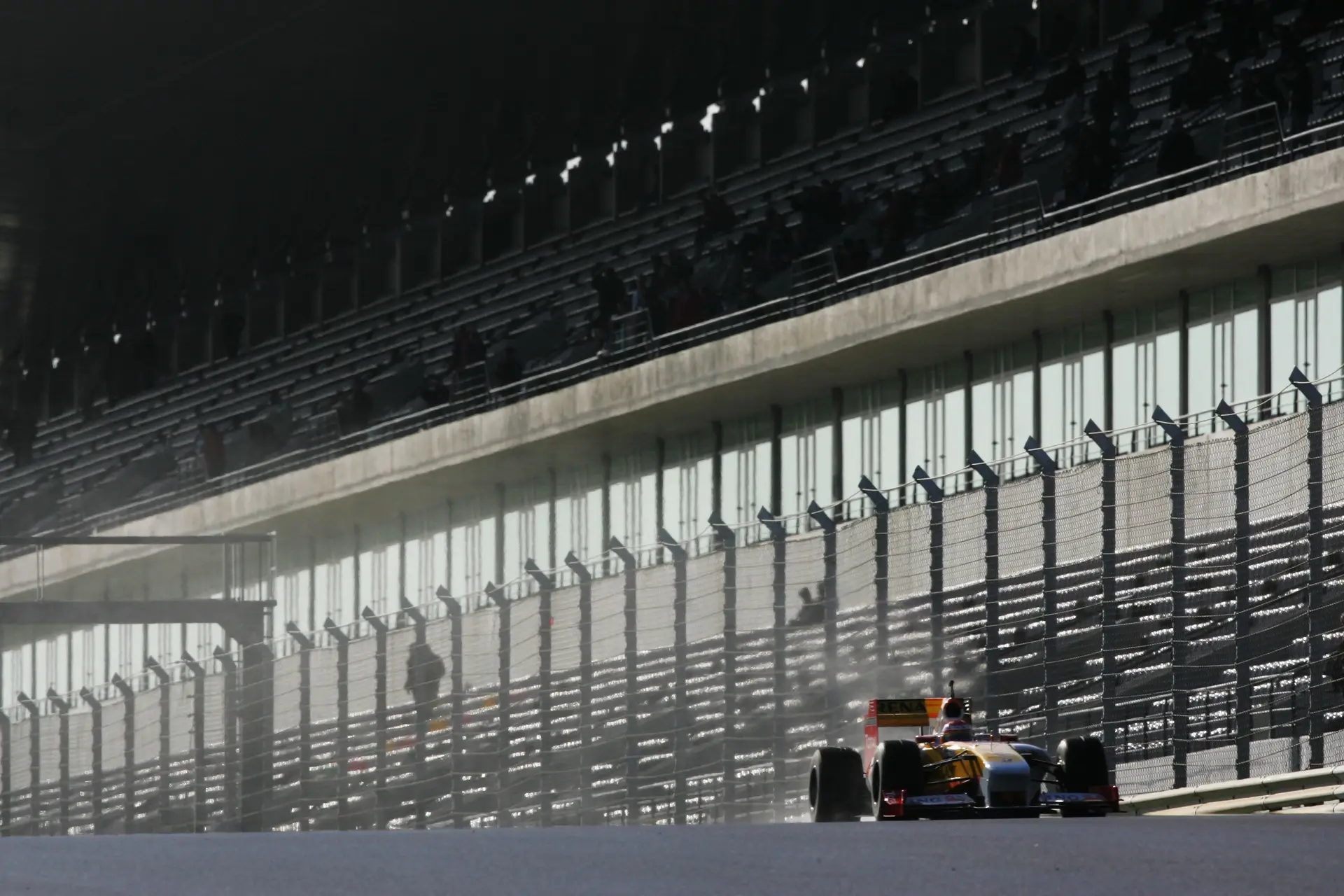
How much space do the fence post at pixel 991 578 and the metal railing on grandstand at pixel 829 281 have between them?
360 inches

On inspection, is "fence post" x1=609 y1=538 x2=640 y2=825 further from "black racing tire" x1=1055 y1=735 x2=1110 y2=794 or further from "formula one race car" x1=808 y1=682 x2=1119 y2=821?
"black racing tire" x1=1055 y1=735 x2=1110 y2=794

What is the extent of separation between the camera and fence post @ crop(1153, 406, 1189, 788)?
12.8 metres

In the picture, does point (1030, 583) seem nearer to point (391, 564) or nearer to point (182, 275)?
point (391, 564)

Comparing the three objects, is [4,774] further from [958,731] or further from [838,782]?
[958,731]

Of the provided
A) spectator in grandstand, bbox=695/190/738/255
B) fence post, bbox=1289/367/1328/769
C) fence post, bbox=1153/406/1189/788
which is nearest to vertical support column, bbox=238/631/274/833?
fence post, bbox=1153/406/1189/788

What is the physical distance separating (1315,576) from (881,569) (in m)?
2.99

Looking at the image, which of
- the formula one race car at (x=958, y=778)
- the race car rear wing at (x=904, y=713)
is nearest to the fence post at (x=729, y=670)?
the race car rear wing at (x=904, y=713)

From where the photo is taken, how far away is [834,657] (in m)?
14.8

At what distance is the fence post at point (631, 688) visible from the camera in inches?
619

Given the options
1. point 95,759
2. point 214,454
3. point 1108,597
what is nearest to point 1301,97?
point 95,759

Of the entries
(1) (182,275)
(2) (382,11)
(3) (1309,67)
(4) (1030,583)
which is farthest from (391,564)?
(4) (1030,583)

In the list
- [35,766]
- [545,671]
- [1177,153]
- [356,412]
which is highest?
[1177,153]

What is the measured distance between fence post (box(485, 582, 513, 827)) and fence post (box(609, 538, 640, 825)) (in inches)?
36.7

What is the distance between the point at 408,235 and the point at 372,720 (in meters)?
27.3
